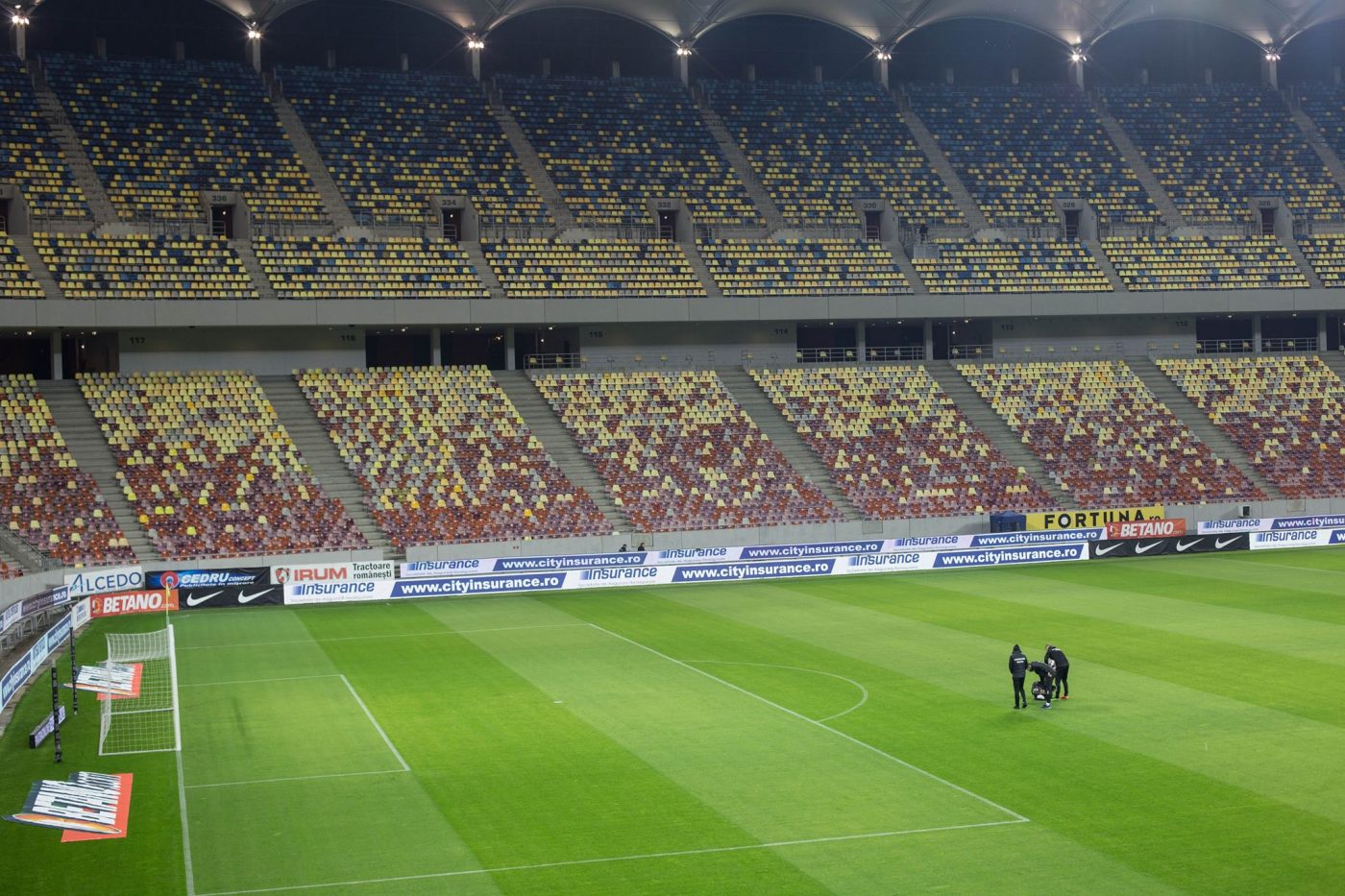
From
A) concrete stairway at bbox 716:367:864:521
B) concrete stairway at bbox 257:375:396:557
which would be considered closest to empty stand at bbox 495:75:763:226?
concrete stairway at bbox 716:367:864:521

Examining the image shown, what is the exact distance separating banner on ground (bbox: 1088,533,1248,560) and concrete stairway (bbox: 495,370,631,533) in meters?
15.7

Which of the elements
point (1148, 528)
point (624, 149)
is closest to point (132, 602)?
A: point (624, 149)

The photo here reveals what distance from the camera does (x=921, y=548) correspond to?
4959 centimetres

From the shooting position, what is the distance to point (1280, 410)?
2485 inches

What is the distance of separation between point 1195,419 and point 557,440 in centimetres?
2594

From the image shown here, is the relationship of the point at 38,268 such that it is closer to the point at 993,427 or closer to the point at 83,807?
the point at 993,427

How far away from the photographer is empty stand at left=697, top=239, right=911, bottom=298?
62.2 m

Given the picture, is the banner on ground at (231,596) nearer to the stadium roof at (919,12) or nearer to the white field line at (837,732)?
the white field line at (837,732)

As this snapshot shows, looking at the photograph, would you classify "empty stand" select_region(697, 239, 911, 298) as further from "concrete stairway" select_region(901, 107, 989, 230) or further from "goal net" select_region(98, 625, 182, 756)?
"goal net" select_region(98, 625, 182, 756)

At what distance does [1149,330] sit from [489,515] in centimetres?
3226

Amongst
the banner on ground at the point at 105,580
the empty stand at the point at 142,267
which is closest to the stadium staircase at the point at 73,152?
the empty stand at the point at 142,267

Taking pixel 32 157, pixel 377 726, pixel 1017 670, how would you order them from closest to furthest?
pixel 1017 670 < pixel 377 726 < pixel 32 157

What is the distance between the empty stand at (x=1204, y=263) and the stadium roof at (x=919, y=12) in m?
11.8

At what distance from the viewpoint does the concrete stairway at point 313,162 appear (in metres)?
60.5
